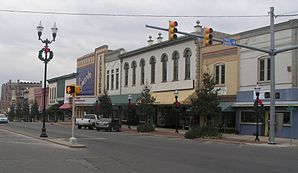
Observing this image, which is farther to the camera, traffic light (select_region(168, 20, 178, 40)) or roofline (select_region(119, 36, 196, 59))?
roofline (select_region(119, 36, 196, 59))

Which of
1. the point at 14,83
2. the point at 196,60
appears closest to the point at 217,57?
the point at 196,60

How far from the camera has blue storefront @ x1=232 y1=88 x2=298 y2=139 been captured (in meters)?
32.2

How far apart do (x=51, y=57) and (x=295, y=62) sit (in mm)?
17148

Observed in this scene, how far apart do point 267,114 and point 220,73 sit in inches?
259

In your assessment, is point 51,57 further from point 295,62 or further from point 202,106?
point 295,62

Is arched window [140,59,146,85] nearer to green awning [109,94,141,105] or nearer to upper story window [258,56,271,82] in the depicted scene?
green awning [109,94,141,105]

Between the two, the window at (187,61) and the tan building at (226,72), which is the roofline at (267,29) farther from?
the window at (187,61)

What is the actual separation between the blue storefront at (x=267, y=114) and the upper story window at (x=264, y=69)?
1.40 meters

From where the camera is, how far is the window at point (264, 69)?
35.1m

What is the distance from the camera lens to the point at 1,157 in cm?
1581

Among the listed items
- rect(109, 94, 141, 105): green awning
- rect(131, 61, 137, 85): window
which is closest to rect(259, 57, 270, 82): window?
rect(109, 94, 141, 105): green awning

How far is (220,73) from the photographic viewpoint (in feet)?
132

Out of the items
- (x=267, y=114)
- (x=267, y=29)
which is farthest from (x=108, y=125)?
(x=267, y=29)

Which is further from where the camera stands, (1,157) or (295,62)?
(295,62)
